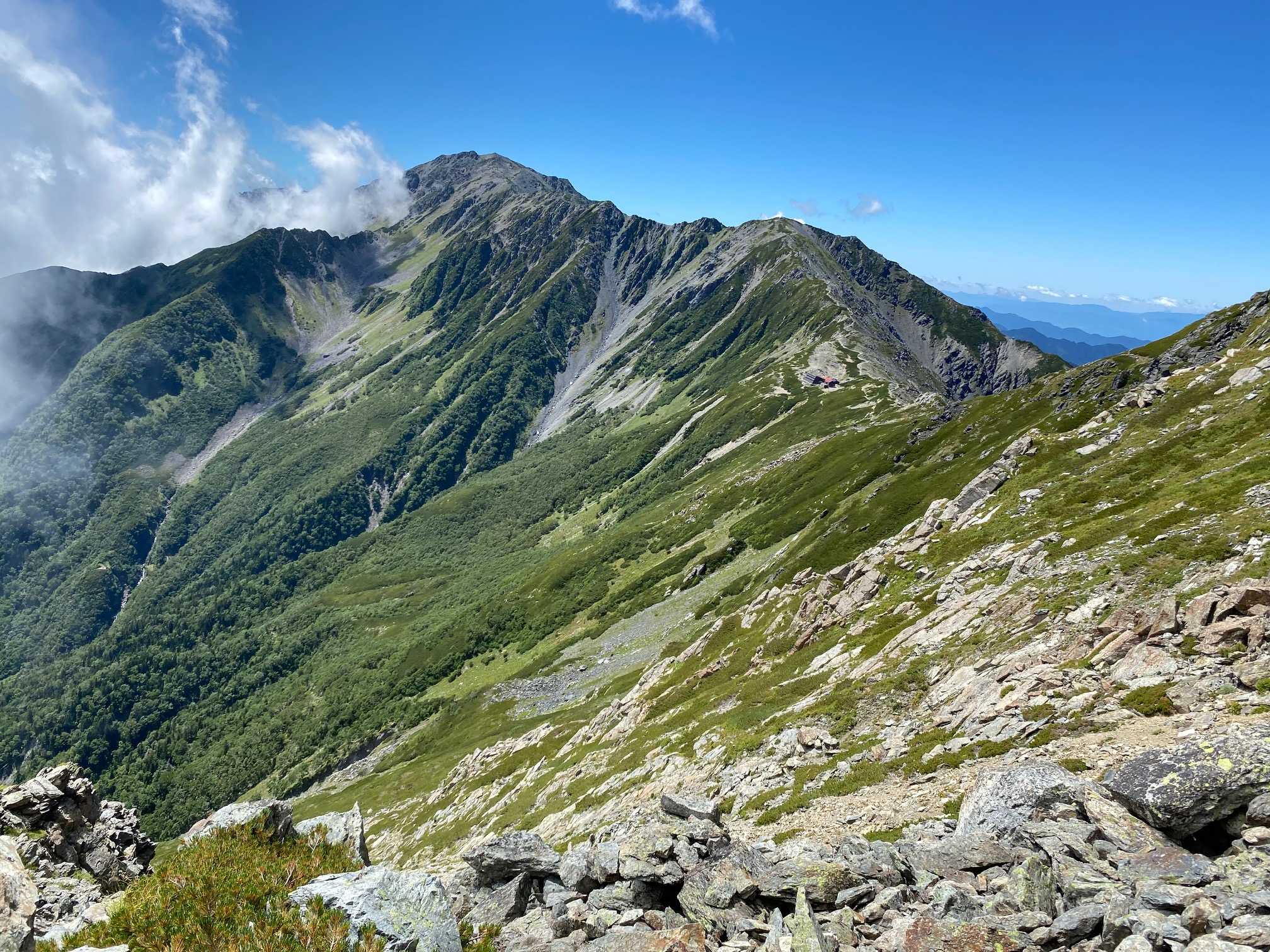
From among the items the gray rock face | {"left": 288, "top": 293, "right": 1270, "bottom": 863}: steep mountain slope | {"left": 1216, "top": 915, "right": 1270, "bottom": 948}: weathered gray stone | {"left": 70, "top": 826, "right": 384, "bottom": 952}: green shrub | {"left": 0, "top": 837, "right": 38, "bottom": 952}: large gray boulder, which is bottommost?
{"left": 288, "top": 293, "right": 1270, "bottom": 863}: steep mountain slope

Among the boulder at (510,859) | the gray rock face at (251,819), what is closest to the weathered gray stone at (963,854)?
the boulder at (510,859)

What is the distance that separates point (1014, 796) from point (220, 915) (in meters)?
20.2

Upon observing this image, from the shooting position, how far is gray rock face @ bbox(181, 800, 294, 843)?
1808 centimetres

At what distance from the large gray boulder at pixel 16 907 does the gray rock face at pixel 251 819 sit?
131 inches

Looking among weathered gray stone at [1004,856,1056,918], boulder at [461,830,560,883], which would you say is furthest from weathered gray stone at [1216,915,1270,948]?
boulder at [461,830,560,883]

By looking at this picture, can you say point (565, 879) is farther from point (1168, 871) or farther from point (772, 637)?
point (772, 637)

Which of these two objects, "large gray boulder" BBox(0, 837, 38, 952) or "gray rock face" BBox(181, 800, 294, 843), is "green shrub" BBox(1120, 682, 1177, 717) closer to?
"gray rock face" BBox(181, 800, 294, 843)

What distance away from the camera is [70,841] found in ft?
71.5

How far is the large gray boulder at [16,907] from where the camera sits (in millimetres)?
12602

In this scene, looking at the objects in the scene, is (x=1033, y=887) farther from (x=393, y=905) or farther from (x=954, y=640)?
(x=954, y=640)

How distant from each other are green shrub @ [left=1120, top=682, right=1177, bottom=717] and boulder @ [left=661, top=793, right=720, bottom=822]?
15620 mm

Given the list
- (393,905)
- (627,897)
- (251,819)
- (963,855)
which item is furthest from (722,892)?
(251,819)

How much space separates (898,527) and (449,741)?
325 ft

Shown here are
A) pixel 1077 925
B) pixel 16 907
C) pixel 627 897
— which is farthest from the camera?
pixel 627 897
